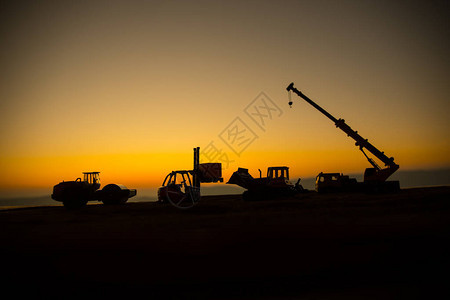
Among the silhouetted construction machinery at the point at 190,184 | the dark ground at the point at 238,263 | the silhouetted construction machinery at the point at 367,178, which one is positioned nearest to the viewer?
the dark ground at the point at 238,263

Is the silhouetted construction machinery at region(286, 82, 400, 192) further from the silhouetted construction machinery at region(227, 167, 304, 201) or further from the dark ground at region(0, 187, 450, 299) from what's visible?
the dark ground at region(0, 187, 450, 299)

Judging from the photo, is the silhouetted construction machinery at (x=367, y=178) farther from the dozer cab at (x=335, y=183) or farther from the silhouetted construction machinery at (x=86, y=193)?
the silhouetted construction machinery at (x=86, y=193)

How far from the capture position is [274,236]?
307 inches

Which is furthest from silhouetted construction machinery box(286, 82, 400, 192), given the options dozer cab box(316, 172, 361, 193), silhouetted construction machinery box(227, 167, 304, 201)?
silhouetted construction machinery box(227, 167, 304, 201)

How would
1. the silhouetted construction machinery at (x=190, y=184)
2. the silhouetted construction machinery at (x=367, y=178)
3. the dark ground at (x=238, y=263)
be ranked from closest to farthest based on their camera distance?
the dark ground at (x=238, y=263) < the silhouetted construction machinery at (x=190, y=184) < the silhouetted construction machinery at (x=367, y=178)

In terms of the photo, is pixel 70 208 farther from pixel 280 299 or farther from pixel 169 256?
pixel 280 299

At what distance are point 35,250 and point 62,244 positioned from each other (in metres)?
0.66

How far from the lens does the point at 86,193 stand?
1839 cm

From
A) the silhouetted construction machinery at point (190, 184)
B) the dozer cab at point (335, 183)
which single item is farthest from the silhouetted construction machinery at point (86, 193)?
the dozer cab at point (335, 183)

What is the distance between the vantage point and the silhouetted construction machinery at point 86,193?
56.5 ft

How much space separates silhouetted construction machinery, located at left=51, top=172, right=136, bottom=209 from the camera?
56.5ft

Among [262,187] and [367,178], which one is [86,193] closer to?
[262,187]

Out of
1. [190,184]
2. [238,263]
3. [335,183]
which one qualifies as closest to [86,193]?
[190,184]

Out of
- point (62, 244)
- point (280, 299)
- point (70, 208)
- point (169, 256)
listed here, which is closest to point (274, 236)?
point (169, 256)
